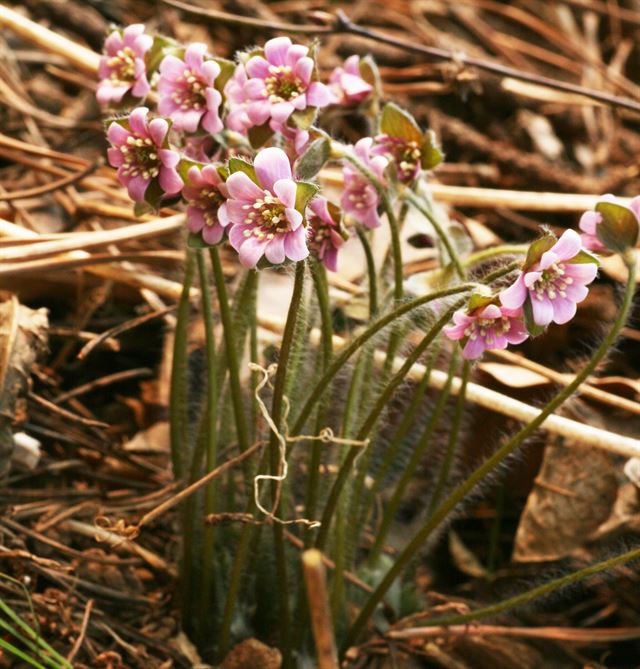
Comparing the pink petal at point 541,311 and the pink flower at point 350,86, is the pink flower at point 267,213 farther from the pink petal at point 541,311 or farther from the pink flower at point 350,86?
the pink flower at point 350,86

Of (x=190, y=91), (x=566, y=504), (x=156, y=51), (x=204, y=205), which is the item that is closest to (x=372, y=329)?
(x=204, y=205)

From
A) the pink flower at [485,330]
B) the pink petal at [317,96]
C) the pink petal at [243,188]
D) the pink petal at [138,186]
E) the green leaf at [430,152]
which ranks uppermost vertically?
the pink petal at [317,96]

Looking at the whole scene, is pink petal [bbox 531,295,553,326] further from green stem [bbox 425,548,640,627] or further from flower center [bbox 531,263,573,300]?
green stem [bbox 425,548,640,627]

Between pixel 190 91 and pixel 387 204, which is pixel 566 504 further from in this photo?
pixel 190 91

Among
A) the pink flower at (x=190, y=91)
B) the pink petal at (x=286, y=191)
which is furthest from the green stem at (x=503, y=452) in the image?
the pink flower at (x=190, y=91)

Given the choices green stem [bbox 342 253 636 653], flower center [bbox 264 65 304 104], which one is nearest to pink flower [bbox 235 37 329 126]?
flower center [bbox 264 65 304 104]

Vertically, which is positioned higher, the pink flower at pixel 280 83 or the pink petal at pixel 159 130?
the pink flower at pixel 280 83

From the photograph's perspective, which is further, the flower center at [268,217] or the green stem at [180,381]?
the green stem at [180,381]
